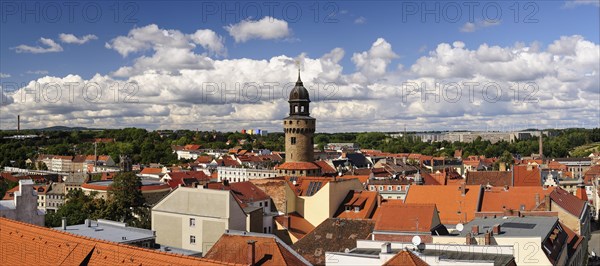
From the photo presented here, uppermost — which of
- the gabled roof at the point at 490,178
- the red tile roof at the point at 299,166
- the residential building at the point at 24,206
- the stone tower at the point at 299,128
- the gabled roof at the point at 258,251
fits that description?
the stone tower at the point at 299,128

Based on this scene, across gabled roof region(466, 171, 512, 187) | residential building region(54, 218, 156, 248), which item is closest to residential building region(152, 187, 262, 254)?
residential building region(54, 218, 156, 248)

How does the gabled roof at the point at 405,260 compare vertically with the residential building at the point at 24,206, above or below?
below

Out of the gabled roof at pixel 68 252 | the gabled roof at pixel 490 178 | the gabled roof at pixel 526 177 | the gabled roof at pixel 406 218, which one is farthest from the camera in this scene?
the gabled roof at pixel 490 178

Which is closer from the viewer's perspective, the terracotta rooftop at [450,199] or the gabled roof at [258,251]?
the gabled roof at [258,251]

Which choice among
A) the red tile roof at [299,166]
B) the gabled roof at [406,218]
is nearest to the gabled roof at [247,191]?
the red tile roof at [299,166]

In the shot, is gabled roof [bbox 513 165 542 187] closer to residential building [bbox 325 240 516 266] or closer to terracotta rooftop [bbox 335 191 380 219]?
terracotta rooftop [bbox 335 191 380 219]

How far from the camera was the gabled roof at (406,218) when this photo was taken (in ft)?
109

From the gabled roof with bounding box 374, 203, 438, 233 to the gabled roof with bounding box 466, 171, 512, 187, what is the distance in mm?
33443

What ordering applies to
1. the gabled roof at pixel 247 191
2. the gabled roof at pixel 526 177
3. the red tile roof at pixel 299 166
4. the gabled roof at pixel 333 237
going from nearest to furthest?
the gabled roof at pixel 333 237, the gabled roof at pixel 247 191, the red tile roof at pixel 299 166, the gabled roof at pixel 526 177

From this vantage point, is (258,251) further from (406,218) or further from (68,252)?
(406,218)

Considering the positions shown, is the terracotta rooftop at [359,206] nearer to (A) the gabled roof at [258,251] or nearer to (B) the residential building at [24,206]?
(A) the gabled roof at [258,251]

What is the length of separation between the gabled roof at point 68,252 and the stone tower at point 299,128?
4642 centimetres

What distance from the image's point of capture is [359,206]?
47188 mm

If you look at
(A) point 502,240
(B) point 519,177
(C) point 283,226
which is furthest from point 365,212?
(B) point 519,177
